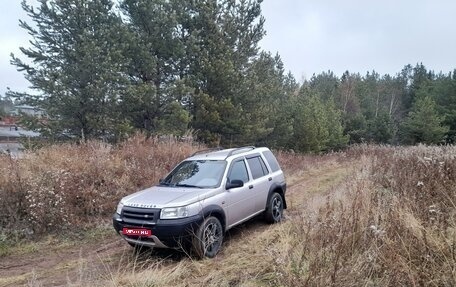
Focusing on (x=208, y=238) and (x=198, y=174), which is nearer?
(x=208, y=238)

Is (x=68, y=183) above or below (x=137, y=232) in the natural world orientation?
above

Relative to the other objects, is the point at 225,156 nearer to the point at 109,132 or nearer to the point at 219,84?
the point at 109,132

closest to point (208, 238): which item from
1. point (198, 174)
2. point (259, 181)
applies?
point (198, 174)

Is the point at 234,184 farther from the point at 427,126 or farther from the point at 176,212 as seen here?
the point at 427,126

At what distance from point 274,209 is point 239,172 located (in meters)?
1.65

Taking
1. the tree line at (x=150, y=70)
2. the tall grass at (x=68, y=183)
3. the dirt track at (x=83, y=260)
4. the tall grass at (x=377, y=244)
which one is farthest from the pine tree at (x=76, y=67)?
the tall grass at (x=377, y=244)

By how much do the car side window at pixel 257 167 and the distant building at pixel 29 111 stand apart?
12.9 metres

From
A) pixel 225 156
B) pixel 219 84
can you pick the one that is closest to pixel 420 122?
pixel 219 84

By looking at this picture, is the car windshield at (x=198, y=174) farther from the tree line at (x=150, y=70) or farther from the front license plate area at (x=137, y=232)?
the tree line at (x=150, y=70)

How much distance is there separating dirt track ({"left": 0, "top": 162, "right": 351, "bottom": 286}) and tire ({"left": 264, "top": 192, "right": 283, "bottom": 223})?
270 millimetres

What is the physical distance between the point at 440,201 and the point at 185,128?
557 inches

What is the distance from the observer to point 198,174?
735cm

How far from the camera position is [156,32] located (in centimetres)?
1822

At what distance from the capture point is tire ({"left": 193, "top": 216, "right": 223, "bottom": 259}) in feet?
19.7
